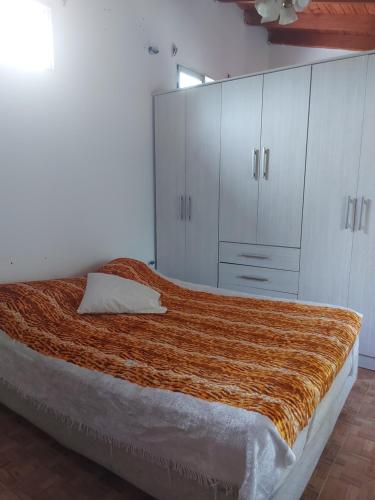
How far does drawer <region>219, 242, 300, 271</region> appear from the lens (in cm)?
275

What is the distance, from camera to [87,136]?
8.67 ft

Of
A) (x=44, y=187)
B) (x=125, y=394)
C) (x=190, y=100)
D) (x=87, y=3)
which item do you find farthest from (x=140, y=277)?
(x=87, y=3)

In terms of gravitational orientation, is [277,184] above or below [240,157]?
below

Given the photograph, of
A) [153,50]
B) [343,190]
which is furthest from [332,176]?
[153,50]

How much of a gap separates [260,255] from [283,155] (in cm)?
81

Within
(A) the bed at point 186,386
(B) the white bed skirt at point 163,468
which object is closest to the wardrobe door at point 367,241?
(A) the bed at point 186,386

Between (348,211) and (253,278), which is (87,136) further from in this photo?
(348,211)

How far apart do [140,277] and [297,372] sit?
1528 mm

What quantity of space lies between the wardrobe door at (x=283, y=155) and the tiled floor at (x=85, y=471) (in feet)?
4.71

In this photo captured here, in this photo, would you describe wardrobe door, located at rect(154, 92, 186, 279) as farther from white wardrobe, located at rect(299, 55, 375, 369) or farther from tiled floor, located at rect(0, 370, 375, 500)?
tiled floor, located at rect(0, 370, 375, 500)

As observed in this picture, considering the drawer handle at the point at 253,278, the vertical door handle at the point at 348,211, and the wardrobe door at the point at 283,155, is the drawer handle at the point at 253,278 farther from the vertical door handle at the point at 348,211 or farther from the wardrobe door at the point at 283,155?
the vertical door handle at the point at 348,211

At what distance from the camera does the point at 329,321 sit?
6.17 feet

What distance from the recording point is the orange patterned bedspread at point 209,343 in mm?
1222

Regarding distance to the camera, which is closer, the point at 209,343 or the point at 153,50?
the point at 209,343
